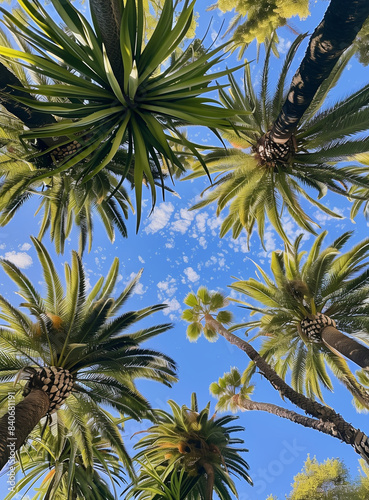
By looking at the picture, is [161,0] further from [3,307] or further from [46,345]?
[46,345]

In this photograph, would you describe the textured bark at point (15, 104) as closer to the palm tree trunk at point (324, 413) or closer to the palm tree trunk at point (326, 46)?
the palm tree trunk at point (326, 46)

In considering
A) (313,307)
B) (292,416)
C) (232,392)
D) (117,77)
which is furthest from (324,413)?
(117,77)

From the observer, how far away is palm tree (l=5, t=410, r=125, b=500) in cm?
950

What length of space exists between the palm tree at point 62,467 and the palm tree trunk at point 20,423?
2128 mm

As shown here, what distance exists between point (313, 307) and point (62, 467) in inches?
389

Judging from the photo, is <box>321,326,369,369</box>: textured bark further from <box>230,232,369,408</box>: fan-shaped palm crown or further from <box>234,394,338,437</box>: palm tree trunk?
<box>234,394,338,437</box>: palm tree trunk

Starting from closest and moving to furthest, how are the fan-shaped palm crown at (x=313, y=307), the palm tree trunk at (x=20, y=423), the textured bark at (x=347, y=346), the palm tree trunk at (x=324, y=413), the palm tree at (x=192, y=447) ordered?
A: 1. the palm tree trunk at (x=20, y=423)
2. the palm tree trunk at (x=324, y=413)
3. the textured bark at (x=347, y=346)
4. the fan-shaped palm crown at (x=313, y=307)
5. the palm tree at (x=192, y=447)

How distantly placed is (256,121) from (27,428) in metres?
10.4

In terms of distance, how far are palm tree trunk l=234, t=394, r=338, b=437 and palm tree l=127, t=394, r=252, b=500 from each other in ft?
9.60

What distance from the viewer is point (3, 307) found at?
28.9ft

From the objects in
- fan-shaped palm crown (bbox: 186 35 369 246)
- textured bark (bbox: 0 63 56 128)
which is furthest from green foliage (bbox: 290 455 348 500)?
textured bark (bbox: 0 63 56 128)

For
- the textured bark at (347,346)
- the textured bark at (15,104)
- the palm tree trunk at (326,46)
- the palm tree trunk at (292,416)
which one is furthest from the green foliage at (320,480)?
the textured bark at (15,104)

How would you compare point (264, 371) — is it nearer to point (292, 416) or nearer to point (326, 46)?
point (292, 416)

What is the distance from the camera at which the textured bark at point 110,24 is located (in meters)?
4.44
